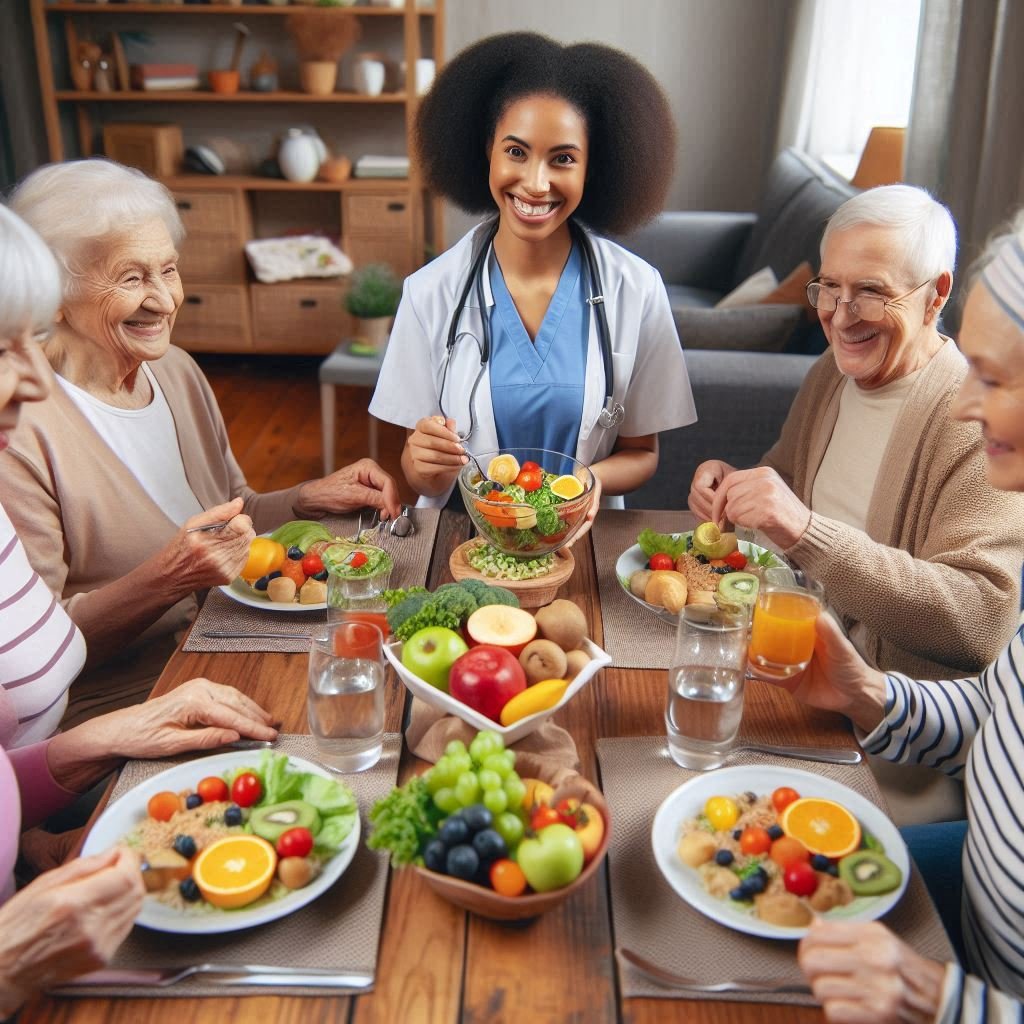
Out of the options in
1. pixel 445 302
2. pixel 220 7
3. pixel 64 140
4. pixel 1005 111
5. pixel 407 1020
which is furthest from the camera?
pixel 64 140

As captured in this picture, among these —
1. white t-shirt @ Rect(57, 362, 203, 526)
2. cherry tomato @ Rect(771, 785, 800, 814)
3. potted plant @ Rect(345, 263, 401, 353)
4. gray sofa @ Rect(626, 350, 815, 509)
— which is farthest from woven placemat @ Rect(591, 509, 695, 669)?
potted plant @ Rect(345, 263, 401, 353)

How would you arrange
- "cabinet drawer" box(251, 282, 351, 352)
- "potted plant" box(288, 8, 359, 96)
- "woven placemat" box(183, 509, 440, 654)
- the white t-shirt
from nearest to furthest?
"woven placemat" box(183, 509, 440, 654) < the white t-shirt < "potted plant" box(288, 8, 359, 96) < "cabinet drawer" box(251, 282, 351, 352)

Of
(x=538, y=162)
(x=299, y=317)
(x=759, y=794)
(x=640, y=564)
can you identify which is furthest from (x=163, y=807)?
(x=299, y=317)

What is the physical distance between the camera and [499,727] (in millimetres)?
1133

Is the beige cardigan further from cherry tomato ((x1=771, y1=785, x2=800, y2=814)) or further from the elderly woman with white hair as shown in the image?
cherry tomato ((x1=771, y1=785, x2=800, y2=814))

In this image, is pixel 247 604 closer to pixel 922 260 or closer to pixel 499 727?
pixel 499 727

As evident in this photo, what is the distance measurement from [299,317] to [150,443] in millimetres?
3477

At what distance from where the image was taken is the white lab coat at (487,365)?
6.65 ft

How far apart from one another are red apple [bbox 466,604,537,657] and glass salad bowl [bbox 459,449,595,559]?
0.31 metres

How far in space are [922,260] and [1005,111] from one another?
1625mm

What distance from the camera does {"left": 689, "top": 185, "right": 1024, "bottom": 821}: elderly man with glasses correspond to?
1.47 m

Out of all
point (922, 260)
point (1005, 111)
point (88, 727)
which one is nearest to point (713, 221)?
point (1005, 111)

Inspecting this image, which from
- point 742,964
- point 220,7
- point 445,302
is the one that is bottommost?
point 742,964

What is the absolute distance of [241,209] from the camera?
502 centimetres
